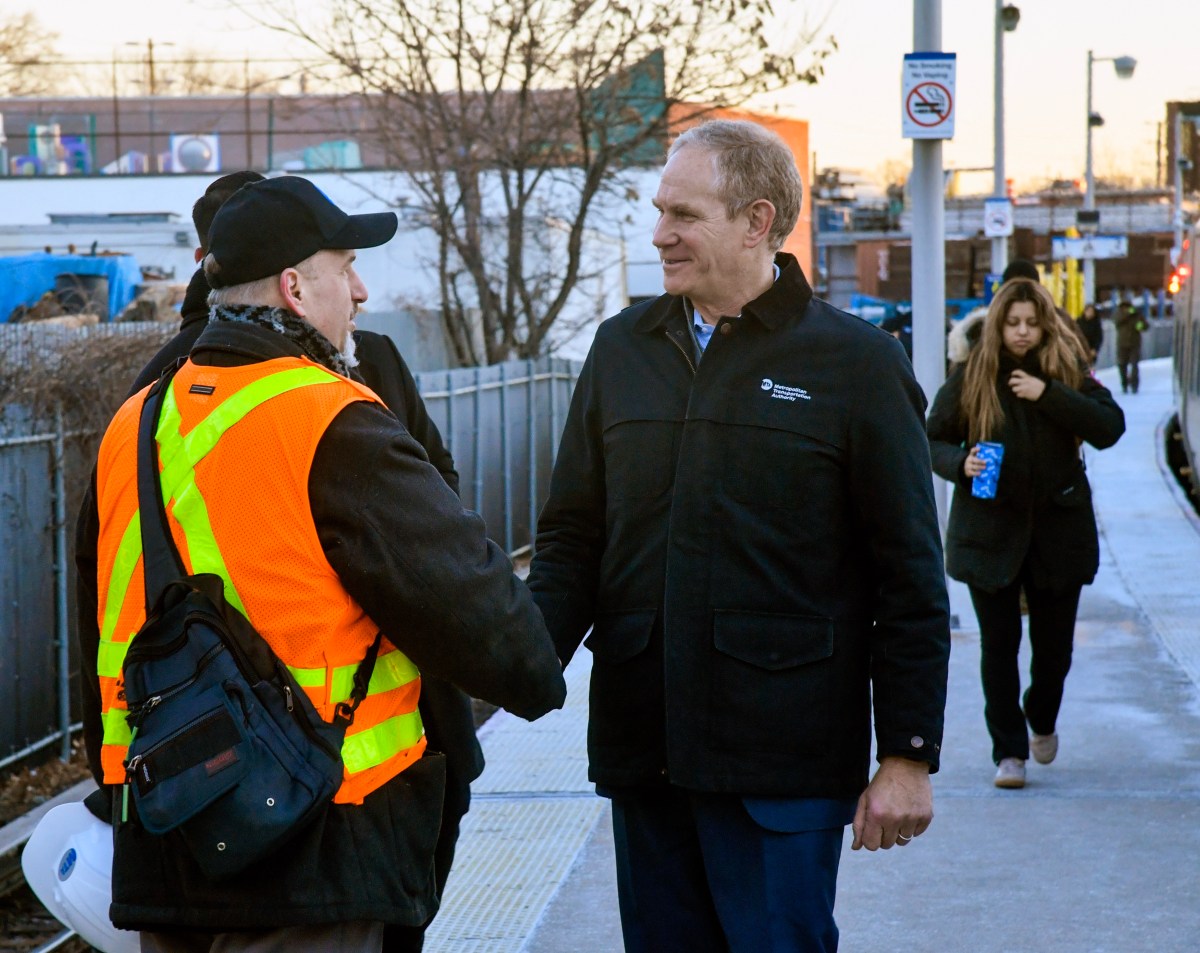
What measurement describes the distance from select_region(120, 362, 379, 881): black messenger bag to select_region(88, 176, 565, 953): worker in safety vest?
5 centimetres

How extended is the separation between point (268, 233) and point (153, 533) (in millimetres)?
514

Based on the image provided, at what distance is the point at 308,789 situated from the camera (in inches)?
94.2

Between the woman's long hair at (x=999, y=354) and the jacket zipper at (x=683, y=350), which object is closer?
the jacket zipper at (x=683, y=350)

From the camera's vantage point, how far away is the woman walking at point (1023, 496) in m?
6.06

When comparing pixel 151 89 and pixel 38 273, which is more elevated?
pixel 151 89

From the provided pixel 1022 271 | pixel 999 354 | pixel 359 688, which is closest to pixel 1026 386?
pixel 999 354

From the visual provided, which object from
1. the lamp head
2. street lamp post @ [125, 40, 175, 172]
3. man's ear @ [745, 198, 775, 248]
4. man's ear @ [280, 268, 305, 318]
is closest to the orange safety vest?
man's ear @ [280, 268, 305, 318]

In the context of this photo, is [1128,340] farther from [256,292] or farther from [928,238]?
[256,292]

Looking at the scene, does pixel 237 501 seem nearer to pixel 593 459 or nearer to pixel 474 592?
pixel 474 592

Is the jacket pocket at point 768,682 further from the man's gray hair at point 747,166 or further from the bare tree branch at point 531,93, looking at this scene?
the bare tree branch at point 531,93

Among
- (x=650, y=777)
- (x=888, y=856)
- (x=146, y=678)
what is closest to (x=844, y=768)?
(x=650, y=777)

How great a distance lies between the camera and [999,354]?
20.5ft

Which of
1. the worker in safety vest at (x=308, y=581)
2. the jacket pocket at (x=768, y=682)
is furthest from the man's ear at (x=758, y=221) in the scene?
the worker in safety vest at (x=308, y=581)

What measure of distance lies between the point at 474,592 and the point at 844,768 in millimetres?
880
